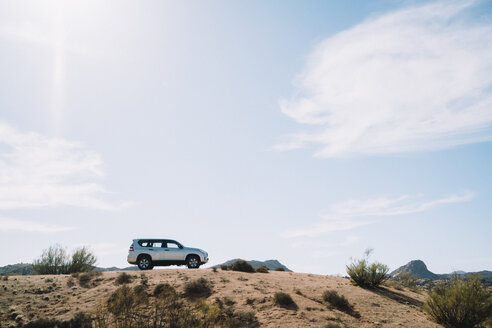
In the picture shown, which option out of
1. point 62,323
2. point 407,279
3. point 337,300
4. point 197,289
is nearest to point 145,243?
point 197,289

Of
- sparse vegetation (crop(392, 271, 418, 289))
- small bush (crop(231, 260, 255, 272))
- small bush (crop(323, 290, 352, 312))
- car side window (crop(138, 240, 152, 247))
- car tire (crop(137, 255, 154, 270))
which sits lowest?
sparse vegetation (crop(392, 271, 418, 289))

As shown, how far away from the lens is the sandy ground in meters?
11.6

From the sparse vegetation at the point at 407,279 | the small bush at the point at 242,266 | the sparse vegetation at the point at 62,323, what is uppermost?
the small bush at the point at 242,266

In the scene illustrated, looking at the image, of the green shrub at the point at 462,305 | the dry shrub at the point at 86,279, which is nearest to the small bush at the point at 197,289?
the dry shrub at the point at 86,279

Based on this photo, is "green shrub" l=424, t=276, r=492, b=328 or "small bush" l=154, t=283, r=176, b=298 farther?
"small bush" l=154, t=283, r=176, b=298

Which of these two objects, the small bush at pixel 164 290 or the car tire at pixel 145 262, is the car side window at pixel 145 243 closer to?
the car tire at pixel 145 262

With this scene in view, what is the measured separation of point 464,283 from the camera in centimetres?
1254

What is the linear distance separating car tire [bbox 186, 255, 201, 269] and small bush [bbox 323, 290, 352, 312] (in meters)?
9.77

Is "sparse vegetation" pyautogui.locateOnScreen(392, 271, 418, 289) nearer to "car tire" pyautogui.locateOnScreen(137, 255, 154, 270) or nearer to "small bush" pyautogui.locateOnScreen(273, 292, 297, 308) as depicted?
"small bush" pyautogui.locateOnScreen(273, 292, 297, 308)

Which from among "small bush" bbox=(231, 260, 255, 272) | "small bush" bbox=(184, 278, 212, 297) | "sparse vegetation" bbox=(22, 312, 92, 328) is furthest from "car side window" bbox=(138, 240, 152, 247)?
"sparse vegetation" bbox=(22, 312, 92, 328)

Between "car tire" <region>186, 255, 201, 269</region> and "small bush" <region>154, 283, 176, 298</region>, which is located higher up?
"car tire" <region>186, 255, 201, 269</region>

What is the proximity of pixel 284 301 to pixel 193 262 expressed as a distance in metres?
9.38

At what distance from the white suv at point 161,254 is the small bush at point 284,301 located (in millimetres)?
8933

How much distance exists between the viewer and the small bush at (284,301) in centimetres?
1279
